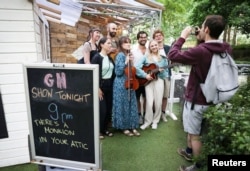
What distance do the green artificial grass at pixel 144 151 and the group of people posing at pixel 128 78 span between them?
166 mm

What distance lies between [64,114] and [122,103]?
1627 mm

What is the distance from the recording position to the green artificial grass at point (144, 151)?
2.64 m

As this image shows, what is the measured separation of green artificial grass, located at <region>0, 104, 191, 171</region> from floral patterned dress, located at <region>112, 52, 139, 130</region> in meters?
0.23

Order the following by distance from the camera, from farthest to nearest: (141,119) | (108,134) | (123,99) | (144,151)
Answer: (141,119)
(108,134)
(123,99)
(144,151)

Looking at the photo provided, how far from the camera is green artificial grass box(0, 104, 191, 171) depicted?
2.64m

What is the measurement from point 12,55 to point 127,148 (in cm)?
189

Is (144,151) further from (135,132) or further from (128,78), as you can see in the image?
(128,78)

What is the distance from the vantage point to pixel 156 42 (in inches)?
135

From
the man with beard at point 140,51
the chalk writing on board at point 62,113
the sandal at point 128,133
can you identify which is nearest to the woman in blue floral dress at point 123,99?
the sandal at point 128,133

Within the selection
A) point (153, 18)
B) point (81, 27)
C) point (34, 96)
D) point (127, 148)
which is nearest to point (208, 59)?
point (34, 96)

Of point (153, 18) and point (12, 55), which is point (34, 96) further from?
point (153, 18)

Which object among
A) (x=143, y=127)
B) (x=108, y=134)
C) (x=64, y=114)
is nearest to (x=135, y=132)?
(x=143, y=127)

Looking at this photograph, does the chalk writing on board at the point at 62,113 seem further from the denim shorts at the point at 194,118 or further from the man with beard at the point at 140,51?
the man with beard at the point at 140,51

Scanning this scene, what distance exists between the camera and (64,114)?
171 cm
